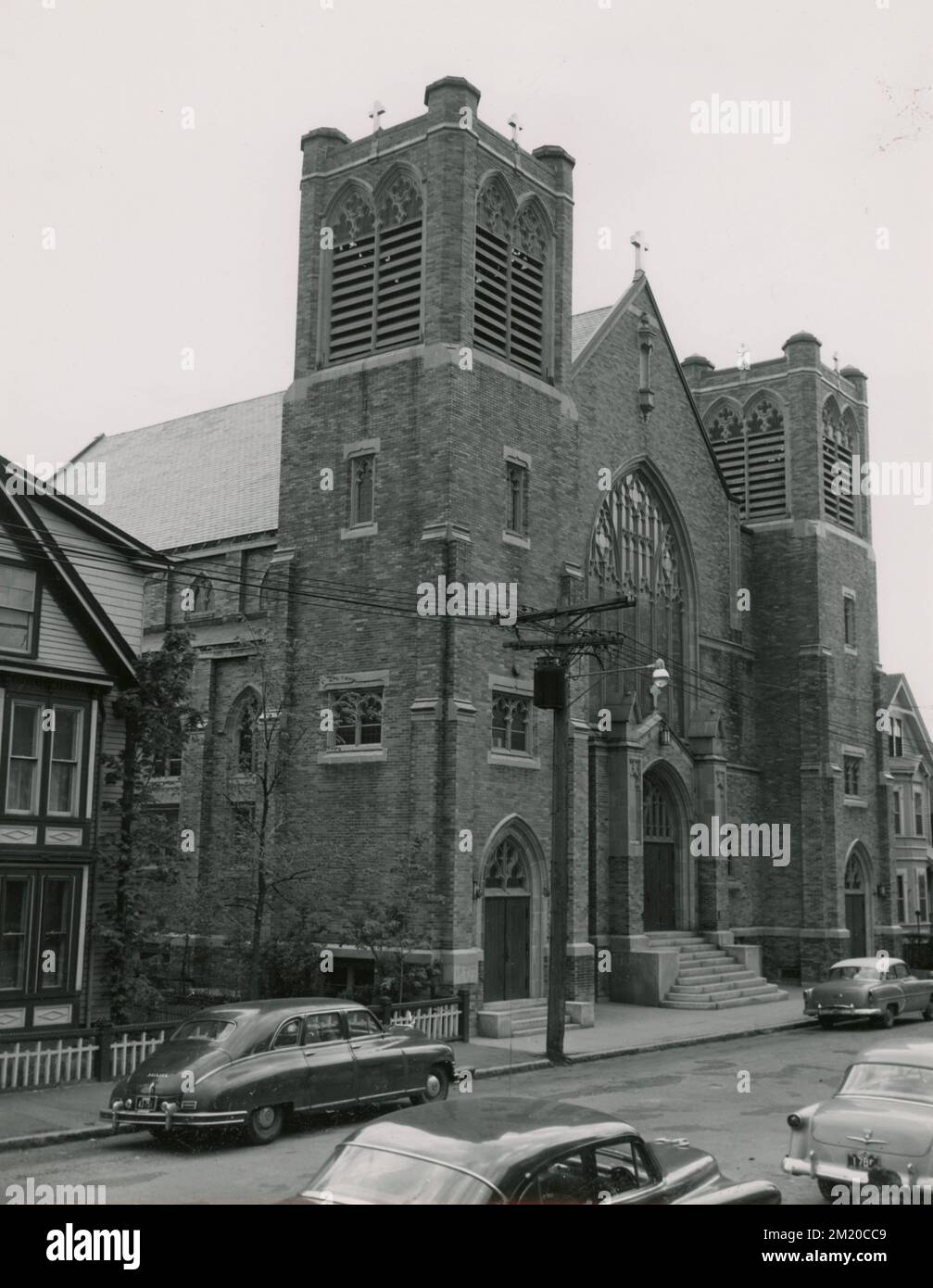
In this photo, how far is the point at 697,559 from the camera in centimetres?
3578

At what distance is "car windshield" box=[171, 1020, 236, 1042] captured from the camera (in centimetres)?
1444

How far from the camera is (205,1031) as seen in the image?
14656 millimetres

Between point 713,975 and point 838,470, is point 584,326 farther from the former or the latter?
point 713,975

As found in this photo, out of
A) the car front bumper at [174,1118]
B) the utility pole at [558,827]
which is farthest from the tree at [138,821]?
the car front bumper at [174,1118]

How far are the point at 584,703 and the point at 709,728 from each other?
6.07 metres

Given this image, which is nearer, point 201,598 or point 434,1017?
point 434,1017

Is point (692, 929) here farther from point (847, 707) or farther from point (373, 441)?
point (373, 441)

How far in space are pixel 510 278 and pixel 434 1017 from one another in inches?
629

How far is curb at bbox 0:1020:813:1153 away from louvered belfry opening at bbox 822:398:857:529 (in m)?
17.9

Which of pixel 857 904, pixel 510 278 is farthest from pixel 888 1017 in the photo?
pixel 510 278

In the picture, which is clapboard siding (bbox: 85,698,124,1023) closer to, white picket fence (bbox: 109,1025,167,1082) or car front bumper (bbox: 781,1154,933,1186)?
white picket fence (bbox: 109,1025,167,1082)

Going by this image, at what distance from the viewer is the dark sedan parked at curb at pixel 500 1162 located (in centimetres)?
712
